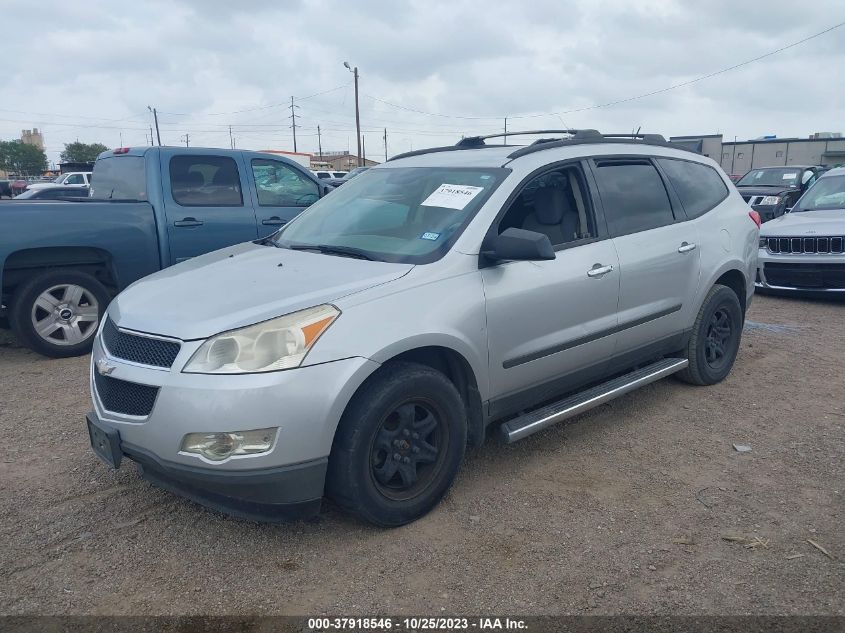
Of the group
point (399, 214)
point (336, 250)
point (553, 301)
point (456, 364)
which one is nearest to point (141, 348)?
point (336, 250)

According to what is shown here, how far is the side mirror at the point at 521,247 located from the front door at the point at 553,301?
0.13 meters

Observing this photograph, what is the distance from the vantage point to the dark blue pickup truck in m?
5.79

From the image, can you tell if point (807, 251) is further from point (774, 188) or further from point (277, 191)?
point (277, 191)

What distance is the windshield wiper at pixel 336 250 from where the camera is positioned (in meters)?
3.59

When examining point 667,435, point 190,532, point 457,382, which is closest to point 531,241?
point 457,382

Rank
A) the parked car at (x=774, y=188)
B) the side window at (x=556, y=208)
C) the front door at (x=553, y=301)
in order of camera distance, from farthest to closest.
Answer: the parked car at (x=774, y=188), the side window at (x=556, y=208), the front door at (x=553, y=301)

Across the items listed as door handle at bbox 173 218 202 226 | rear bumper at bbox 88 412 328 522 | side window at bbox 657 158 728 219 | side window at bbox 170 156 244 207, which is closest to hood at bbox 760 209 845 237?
side window at bbox 657 158 728 219

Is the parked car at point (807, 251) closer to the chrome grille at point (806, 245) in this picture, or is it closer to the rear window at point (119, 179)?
the chrome grille at point (806, 245)

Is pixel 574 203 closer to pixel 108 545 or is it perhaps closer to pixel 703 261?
pixel 703 261

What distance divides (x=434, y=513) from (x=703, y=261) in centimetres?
277

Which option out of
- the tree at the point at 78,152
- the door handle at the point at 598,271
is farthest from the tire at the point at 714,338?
the tree at the point at 78,152

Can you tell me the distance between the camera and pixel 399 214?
3928 millimetres

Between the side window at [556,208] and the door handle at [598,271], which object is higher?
the side window at [556,208]

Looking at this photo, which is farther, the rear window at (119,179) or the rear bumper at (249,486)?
the rear window at (119,179)
